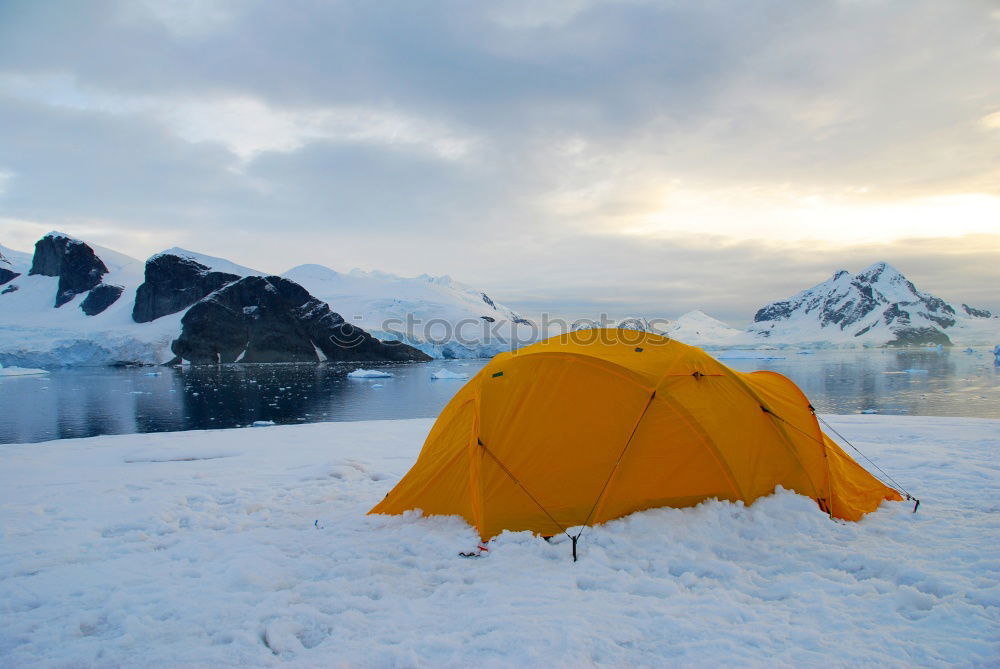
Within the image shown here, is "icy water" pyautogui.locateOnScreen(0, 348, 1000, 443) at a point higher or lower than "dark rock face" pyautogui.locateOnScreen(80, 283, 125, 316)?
lower

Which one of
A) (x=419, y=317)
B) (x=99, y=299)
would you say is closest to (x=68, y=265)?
(x=99, y=299)

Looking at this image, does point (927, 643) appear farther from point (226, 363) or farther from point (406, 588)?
point (226, 363)

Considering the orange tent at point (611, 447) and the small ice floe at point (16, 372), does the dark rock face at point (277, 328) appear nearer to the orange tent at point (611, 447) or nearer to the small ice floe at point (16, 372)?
the small ice floe at point (16, 372)

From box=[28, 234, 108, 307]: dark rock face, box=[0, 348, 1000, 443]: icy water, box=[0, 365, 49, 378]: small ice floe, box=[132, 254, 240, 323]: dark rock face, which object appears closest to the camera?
box=[0, 348, 1000, 443]: icy water

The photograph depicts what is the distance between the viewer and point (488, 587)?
4656 millimetres

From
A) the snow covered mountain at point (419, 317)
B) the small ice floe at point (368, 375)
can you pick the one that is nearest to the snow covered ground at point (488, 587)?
the small ice floe at point (368, 375)

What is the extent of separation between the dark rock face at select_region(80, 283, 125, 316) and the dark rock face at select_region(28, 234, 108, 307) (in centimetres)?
385

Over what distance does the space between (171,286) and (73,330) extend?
72.1 ft

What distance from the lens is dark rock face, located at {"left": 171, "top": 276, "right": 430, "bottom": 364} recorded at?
326 ft

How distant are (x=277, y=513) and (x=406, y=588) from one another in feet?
9.97

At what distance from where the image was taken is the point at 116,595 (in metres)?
4.55

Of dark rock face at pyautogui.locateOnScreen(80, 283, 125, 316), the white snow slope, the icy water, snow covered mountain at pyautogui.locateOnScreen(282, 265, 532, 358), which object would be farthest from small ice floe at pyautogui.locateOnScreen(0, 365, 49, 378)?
snow covered mountain at pyautogui.locateOnScreen(282, 265, 532, 358)

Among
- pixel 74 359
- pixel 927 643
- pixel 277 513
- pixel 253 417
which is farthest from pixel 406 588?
pixel 74 359

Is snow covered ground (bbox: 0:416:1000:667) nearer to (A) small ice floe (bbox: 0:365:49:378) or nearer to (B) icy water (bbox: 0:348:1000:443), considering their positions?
(B) icy water (bbox: 0:348:1000:443)
